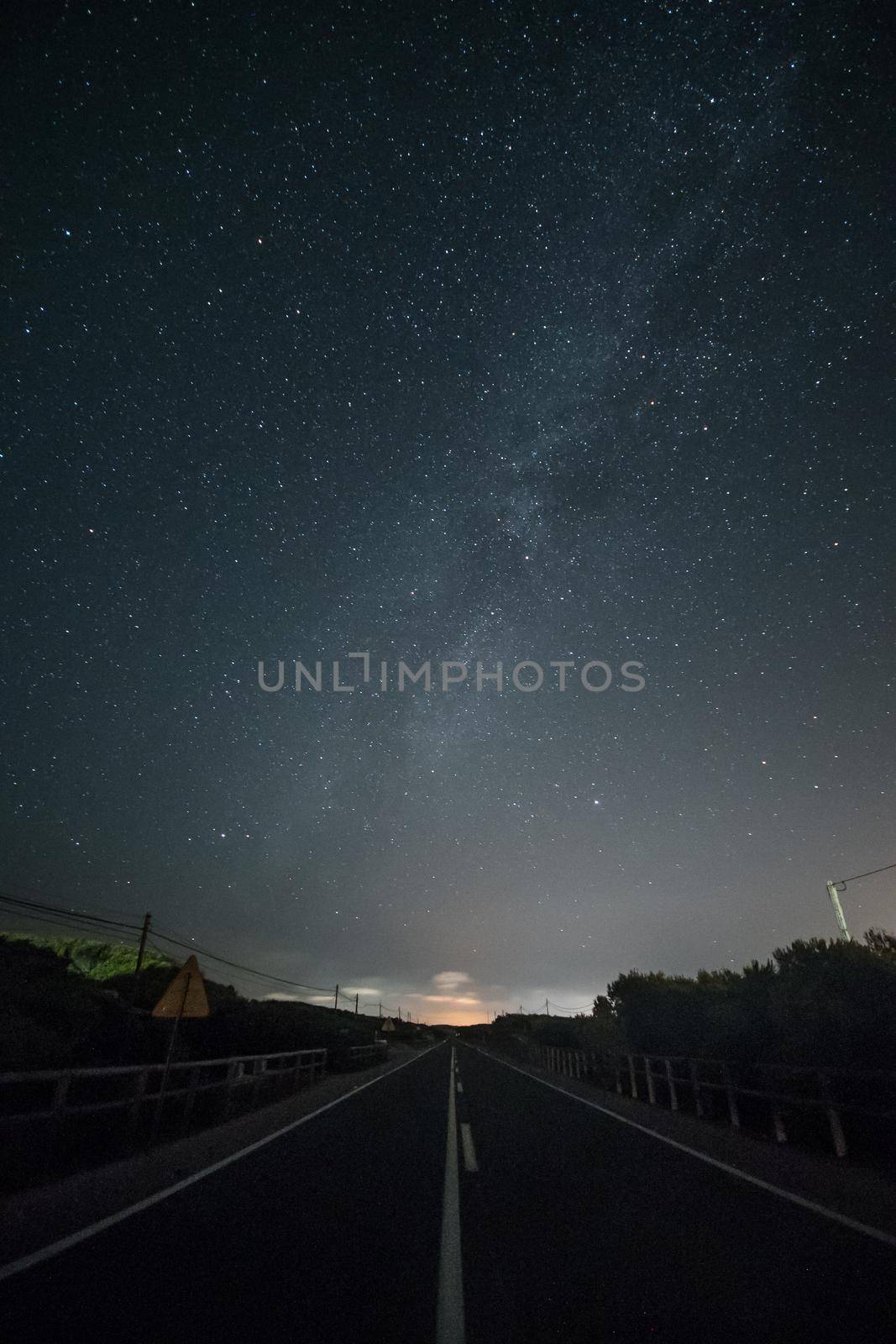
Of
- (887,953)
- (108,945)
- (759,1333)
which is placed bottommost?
(759,1333)

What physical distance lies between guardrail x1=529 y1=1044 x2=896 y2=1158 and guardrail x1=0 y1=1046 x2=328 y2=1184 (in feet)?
27.1

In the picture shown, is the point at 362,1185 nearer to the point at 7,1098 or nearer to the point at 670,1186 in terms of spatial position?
the point at 670,1186

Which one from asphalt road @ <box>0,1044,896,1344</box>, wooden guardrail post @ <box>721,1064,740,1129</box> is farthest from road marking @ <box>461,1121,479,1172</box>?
wooden guardrail post @ <box>721,1064,740,1129</box>

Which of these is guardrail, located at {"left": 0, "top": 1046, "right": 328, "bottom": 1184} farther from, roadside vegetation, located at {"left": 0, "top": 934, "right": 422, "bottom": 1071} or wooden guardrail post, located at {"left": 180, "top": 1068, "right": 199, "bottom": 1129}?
roadside vegetation, located at {"left": 0, "top": 934, "right": 422, "bottom": 1071}

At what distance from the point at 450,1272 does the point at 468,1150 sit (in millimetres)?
5024

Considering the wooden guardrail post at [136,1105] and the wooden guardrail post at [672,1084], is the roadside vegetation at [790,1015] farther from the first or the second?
the wooden guardrail post at [136,1105]

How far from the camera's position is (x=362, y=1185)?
645cm

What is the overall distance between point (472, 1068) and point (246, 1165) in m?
23.0

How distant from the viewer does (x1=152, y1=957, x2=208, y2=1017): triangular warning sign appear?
30.4ft

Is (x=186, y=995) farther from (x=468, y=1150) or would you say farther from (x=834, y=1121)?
(x=834, y=1121)

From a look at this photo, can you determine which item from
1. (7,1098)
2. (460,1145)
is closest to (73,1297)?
(460,1145)

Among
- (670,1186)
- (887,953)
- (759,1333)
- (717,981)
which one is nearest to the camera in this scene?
(759,1333)

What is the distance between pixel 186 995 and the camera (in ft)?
30.8

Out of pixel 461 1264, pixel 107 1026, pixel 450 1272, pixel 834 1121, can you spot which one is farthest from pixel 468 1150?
pixel 107 1026
